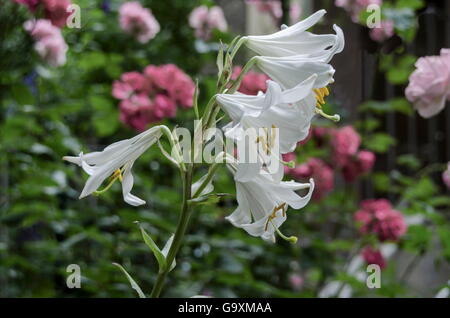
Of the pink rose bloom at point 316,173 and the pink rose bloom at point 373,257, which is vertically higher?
the pink rose bloom at point 316,173

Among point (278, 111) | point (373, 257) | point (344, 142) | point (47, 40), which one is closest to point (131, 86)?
point (47, 40)

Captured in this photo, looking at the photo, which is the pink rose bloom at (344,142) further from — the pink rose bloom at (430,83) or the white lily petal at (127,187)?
the white lily petal at (127,187)

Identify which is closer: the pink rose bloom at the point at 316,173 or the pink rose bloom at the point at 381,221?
the pink rose bloom at the point at 381,221

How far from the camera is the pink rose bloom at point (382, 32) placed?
57.9 inches

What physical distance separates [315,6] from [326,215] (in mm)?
715

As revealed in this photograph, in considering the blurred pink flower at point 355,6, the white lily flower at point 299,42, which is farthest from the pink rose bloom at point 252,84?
the white lily flower at point 299,42

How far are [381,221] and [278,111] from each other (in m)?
1.23

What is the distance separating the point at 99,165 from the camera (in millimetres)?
660

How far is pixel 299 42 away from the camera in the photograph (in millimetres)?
648

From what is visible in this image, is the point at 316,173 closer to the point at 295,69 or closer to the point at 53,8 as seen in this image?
the point at 53,8

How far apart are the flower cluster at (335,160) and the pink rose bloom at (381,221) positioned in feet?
0.53

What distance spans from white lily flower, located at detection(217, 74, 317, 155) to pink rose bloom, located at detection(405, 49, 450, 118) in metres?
0.42
